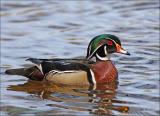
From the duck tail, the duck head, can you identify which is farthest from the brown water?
the duck head

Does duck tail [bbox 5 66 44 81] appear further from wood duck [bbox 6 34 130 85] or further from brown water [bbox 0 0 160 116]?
brown water [bbox 0 0 160 116]

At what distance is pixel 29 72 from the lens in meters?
11.8

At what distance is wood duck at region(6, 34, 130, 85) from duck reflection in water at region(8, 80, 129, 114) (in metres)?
0.12

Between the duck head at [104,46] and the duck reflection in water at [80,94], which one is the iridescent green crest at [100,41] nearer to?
the duck head at [104,46]

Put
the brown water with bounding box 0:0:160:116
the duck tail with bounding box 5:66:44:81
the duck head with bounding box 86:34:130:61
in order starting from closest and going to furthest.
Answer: the brown water with bounding box 0:0:160:116, the duck tail with bounding box 5:66:44:81, the duck head with bounding box 86:34:130:61

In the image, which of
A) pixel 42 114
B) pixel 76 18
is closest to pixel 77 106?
pixel 42 114

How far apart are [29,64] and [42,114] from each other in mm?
3210

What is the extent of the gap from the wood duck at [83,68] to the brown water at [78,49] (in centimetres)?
15

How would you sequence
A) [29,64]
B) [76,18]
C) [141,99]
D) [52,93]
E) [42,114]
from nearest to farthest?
[42,114], [141,99], [52,93], [29,64], [76,18]

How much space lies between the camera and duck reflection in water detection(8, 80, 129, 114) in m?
10.0

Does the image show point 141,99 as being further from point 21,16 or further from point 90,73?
point 21,16

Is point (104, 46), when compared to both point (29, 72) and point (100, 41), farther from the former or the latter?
point (29, 72)

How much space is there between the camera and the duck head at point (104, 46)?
11844 millimetres

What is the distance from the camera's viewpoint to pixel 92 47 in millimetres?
11906
